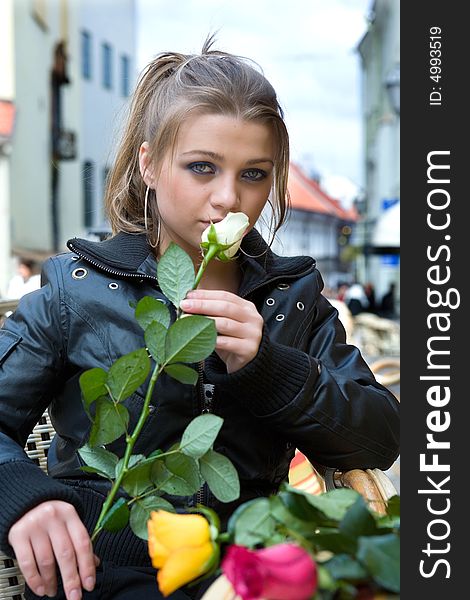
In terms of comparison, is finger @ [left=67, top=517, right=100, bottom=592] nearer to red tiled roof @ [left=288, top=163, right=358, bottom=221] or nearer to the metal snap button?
the metal snap button

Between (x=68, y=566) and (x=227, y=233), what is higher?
(x=227, y=233)

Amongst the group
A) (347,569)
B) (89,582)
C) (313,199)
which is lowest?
(89,582)

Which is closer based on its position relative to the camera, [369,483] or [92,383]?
[92,383]

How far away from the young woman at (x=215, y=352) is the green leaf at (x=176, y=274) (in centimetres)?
12

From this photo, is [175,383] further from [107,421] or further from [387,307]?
[387,307]

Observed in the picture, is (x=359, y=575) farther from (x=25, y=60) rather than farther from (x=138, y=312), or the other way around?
(x=25, y=60)

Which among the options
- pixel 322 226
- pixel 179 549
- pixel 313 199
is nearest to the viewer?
pixel 179 549

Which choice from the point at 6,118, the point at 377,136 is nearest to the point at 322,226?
the point at 377,136

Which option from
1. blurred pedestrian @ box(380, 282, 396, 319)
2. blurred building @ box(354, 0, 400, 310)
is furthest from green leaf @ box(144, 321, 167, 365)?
blurred building @ box(354, 0, 400, 310)

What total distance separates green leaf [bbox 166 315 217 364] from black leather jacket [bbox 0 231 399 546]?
1.00 ft

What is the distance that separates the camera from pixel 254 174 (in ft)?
4.89

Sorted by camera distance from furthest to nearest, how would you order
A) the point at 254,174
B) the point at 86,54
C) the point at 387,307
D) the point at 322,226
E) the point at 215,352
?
the point at 322,226 < the point at 86,54 < the point at 387,307 < the point at 254,174 < the point at 215,352

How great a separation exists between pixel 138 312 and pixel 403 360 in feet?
1.20

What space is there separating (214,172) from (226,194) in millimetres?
49
